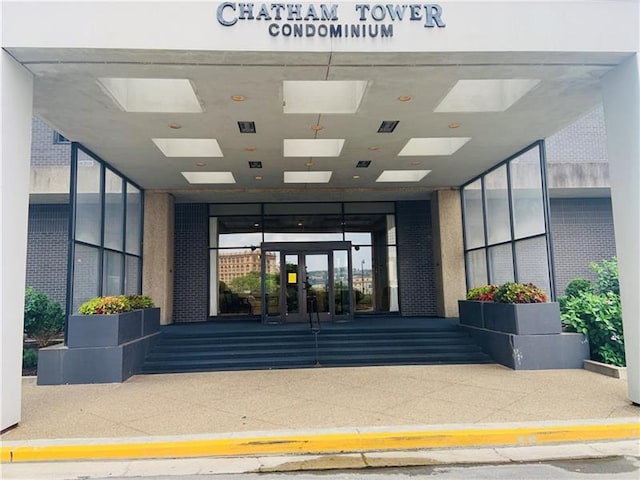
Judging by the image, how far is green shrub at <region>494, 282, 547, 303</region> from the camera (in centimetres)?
961

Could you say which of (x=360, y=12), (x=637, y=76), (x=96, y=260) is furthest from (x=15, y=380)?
(x=637, y=76)

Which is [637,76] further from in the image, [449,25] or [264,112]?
[264,112]

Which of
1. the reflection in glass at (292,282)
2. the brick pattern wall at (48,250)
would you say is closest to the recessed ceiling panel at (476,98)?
the reflection in glass at (292,282)

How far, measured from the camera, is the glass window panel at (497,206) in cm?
1204

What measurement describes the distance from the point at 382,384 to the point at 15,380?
537 centimetres

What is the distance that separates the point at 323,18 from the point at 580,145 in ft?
45.1

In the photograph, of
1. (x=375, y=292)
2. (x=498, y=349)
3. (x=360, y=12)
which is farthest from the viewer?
(x=375, y=292)

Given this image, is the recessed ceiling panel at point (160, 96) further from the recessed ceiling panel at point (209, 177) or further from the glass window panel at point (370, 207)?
the glass window panel at point (370, 207)

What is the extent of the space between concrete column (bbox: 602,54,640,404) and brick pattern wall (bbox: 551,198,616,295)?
1100 centimetres

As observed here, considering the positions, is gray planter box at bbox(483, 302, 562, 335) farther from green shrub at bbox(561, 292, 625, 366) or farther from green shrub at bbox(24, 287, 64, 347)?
green shrub at bbox(24, 287, 64, 347)

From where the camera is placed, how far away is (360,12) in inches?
262

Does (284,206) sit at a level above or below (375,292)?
above

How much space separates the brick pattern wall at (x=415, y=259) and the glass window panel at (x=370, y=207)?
30 centimetres

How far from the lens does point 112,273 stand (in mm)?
11672
